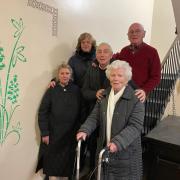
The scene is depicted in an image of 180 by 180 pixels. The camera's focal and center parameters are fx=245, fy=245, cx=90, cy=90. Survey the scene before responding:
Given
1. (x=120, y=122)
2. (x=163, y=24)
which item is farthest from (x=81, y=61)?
(x=163, y=24)

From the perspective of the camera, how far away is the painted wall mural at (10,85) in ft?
6.97

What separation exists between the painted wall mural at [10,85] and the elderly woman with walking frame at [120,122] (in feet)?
2.44

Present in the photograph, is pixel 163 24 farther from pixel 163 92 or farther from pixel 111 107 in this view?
pixel 111 107

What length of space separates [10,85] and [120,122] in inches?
40.9

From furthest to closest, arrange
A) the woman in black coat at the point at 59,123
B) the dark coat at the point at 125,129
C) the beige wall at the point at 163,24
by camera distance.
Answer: the beige wall at the point at 163,24
the woman in black coat at the point at 59,123
the dark coat at the point at 125,129

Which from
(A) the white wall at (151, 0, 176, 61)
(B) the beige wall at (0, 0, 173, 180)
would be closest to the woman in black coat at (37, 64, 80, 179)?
(B) the beige wall at (0, 0, 173, 180)

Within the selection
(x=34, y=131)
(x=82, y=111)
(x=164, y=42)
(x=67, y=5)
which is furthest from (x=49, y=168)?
(x=164, y=42)

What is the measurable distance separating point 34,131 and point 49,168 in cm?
41

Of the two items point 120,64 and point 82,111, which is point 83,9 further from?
point 120,64

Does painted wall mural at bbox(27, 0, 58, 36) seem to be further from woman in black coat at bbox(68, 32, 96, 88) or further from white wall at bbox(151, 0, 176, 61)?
white wall at bbox(151, 0, 176, 61)

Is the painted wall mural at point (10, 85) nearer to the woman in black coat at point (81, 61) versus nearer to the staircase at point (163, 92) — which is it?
the woman in black coat at point (81, 61)

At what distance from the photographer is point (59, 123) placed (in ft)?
8.20

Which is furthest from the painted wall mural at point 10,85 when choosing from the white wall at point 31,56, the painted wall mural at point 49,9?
the painted wall mural at point 49,9

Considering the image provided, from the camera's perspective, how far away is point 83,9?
3.12m
